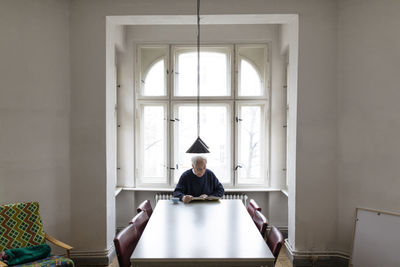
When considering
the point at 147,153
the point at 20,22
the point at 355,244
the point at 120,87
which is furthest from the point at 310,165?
the point at 20,22

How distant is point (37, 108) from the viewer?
11.1ft

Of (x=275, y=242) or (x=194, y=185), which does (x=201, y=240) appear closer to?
(x=275, y=242)

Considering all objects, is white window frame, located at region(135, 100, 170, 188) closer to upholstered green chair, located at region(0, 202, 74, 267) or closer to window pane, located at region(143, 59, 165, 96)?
window pane, located at region(143, 59, 165, 96)

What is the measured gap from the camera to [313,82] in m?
3.61

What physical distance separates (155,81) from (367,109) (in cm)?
326

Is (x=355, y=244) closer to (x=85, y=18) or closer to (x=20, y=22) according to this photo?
(x=85, y=18)

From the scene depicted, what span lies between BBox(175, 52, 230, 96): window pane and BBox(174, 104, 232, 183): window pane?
0.27 metres

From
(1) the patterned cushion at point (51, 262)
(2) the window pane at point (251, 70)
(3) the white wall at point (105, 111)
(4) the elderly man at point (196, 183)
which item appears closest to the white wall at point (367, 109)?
(3) the white wall at point (105, 111)

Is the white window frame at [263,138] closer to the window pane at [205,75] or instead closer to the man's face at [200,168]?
the window pane at [205,75]

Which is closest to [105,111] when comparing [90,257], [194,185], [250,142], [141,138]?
[141,138]

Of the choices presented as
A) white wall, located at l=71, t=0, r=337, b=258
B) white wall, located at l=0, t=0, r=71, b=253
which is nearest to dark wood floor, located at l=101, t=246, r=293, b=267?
white wall, located at l=71, t=0, r=337, b=258

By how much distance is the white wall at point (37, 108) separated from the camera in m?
3.10

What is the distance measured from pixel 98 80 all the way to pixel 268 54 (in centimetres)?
281

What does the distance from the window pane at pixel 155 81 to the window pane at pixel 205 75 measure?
0.87 feet
